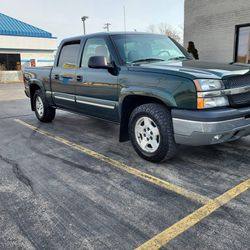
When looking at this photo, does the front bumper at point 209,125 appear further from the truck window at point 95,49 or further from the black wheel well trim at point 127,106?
the truck window at point 95,49

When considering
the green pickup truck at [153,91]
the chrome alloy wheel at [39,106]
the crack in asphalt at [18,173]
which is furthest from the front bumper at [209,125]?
the chrome alloy wheel at [39,106]

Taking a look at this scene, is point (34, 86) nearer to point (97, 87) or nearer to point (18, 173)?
point (97, 87)

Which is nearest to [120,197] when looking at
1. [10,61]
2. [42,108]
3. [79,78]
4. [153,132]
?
[153,132]

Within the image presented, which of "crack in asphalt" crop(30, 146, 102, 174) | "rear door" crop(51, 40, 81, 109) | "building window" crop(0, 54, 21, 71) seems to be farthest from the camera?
"building window" crop(0, 54, 21, 71)

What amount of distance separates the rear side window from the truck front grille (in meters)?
2.96

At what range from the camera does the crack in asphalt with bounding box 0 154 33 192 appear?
3500 mm

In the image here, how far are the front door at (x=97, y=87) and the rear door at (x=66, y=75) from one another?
221 mm

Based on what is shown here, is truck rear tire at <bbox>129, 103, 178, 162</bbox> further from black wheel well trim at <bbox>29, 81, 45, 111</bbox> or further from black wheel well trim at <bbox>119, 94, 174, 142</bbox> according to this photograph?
black wheel well trim at <bbox>29, 81, 45, 111</bbox>

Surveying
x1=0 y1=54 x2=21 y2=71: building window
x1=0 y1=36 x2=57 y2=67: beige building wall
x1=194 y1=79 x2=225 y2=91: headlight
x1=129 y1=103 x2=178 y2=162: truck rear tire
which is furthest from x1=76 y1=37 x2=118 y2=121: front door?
x1=0 y1=36 x2=57 y2=67: beige building wall

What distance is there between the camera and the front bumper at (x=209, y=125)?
325 centimetres

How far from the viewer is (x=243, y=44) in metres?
13.0

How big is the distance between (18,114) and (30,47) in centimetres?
2348

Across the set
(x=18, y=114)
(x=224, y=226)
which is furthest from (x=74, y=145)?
(x=18, y=114)

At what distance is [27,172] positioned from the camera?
12.6 ft
